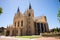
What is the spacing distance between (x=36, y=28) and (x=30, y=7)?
10.6m

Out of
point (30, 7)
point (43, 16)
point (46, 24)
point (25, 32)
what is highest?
point (30, 7)

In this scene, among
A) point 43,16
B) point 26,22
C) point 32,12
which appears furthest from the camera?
point 43,16

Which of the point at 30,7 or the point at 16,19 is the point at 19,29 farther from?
the point at 30,7

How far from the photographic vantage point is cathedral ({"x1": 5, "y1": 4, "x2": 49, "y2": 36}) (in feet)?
153

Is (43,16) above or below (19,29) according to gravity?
above

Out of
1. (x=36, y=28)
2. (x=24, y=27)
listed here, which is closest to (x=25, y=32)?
(x=24, y=27)

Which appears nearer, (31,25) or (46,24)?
(31,25)

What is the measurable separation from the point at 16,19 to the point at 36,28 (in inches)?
405

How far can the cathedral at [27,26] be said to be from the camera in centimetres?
4672

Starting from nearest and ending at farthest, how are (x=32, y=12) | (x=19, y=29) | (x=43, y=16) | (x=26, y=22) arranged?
(x=19, y=29)
(x=26, y=22)
(x=32, y=12)
(x=43, y=16)

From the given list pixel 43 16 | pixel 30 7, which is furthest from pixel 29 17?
pixel 43 16

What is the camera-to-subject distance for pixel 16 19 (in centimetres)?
5528

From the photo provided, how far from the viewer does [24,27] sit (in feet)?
160

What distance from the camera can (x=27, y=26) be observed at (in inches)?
1973
